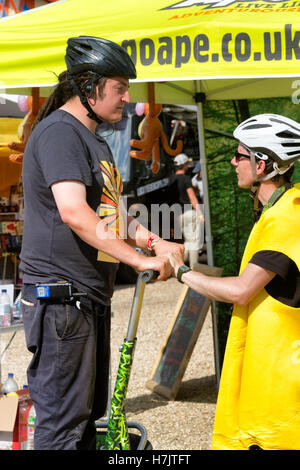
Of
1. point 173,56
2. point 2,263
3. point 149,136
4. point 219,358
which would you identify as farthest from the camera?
point 2,263

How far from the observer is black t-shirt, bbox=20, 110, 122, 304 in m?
2.40

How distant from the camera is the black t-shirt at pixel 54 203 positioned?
2.40 metres

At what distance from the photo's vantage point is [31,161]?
2479mm

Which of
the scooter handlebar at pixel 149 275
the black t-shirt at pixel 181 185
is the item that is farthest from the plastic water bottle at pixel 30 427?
the black t-shirt at pixel 181 185

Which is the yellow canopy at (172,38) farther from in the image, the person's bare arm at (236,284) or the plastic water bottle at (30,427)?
the plastic water bottle at (30,427)

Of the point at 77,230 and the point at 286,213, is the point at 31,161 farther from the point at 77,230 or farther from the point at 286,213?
the point at 286,213

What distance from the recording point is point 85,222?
2318mm

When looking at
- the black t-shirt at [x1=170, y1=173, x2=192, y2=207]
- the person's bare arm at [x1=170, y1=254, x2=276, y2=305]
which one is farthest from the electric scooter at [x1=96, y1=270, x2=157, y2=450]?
the black t-shirt at [x1=170, y1=173, x2=192, y2=207]

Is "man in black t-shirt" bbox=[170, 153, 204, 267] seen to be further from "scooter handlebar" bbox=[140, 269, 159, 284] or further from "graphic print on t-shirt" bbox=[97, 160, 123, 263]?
"scooter handlebar" bbox=[140, 269, 159, 284]

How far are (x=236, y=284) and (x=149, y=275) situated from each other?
331mm

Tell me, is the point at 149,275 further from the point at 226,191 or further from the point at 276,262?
the point at 226,191

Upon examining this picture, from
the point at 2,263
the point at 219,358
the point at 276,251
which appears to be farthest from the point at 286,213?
the point at 2,263

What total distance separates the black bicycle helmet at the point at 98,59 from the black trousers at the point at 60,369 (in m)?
0.90

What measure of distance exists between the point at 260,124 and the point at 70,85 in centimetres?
79
